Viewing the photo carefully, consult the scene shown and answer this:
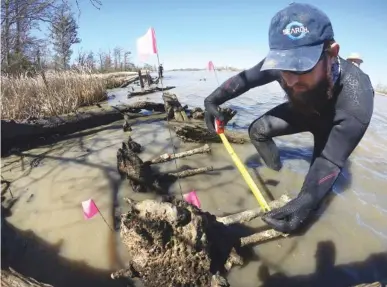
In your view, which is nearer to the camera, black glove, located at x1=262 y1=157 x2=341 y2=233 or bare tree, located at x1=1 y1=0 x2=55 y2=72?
black glove, located at x1=262 y1=157 x2=341 y2=233

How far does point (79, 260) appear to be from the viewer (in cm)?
270

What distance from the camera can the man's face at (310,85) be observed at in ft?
6.86

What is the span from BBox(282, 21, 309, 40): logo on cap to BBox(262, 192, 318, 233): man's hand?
46.5 inches

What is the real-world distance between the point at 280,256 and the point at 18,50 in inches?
736

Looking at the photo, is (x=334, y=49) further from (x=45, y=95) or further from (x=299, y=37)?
(x=45, y=95)

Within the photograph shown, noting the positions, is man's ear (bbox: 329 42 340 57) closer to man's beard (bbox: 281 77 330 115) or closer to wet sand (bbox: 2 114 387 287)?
man's beard (bbox: 281 77 330 115)

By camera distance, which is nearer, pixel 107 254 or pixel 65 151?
pixel 107 254

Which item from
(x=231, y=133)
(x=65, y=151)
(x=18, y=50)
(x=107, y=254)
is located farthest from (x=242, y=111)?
(x=18, y=50)

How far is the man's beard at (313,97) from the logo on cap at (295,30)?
37 centimetres

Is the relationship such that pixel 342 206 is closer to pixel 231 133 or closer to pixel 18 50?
pixel 231 133

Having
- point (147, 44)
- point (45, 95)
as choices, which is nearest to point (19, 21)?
point (45, 95)

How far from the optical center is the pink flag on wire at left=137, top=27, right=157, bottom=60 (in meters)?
3.56

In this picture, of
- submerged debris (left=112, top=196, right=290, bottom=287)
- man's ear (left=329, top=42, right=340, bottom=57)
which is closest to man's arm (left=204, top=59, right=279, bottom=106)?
man's ear (left=329, top=42, right=340, bottom=57)

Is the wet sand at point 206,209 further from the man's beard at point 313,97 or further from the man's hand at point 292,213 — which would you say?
the man's beard at point 313,97
